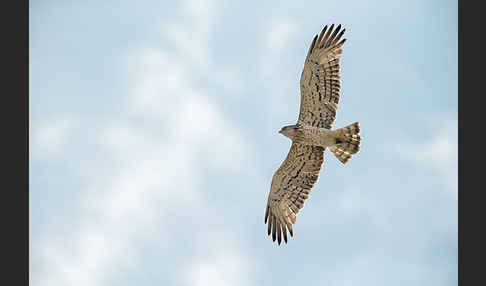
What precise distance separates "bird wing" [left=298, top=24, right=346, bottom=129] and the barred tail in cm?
33

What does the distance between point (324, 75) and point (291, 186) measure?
2.68 meters

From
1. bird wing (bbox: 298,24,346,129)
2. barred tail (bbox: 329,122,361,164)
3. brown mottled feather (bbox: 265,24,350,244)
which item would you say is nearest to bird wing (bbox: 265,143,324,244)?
brown mottled feather (bbox: 265,24,350,244)

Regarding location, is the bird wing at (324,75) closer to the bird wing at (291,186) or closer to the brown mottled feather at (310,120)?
the brown mottled feather at (310,120)

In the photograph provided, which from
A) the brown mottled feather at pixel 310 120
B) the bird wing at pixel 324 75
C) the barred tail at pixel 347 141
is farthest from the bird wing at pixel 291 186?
the bird wing at pixel 324 75

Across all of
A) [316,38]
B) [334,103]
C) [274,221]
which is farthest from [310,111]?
[274,221]

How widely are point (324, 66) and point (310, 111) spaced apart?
39.2 inches

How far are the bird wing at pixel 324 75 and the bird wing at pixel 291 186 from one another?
885mm

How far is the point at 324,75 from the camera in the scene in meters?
13.7

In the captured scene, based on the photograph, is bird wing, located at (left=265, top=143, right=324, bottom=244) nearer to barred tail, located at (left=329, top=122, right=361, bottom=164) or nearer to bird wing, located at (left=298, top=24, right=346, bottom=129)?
barred tail, located at (left=329, top=122, right=361, bottom=164)

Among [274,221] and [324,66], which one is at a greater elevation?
[324,66]

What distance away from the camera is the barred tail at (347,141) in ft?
44.9

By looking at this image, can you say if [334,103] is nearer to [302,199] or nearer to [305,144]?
[305,144]

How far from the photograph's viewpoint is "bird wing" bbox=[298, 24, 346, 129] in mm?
13711

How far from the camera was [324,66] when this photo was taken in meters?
13.7
